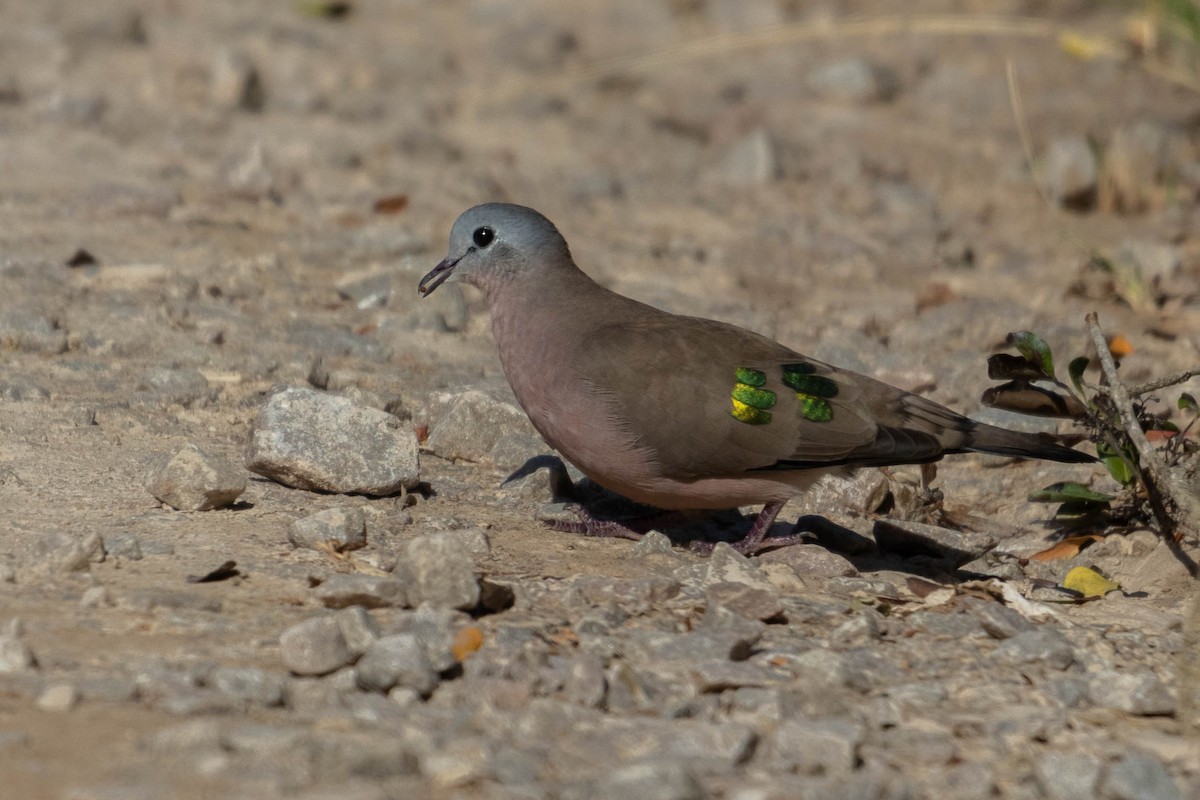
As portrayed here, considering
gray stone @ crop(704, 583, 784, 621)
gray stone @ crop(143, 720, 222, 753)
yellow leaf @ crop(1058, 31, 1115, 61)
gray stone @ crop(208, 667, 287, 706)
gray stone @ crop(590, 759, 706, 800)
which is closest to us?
gray stone @ crop(590, 759, 706, 800)

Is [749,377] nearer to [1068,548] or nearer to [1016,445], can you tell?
[1016,445]

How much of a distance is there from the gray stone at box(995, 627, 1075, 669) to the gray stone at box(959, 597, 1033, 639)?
7cm

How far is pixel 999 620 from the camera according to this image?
3.94m

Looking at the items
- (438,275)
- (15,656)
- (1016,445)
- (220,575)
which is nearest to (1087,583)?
(1016,445)

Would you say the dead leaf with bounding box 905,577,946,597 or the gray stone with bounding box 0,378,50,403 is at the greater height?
the gray stone with bounding box 0,378,50,403

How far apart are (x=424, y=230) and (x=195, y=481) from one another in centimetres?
327

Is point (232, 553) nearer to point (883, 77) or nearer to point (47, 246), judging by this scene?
point (47, 246)

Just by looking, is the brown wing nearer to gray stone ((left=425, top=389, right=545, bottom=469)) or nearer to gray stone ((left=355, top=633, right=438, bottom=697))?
gray stone ((left=425, top=389, right=545, bottom=469))

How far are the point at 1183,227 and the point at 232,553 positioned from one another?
222 inches

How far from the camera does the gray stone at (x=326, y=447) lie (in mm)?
4555

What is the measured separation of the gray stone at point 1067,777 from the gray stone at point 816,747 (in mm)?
369

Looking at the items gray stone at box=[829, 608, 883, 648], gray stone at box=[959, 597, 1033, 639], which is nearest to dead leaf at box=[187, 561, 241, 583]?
gray stone at box=[829, 608, 883, 648]

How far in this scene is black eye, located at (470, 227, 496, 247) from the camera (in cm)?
520

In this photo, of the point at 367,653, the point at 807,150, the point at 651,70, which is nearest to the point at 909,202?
the point at 807,150
